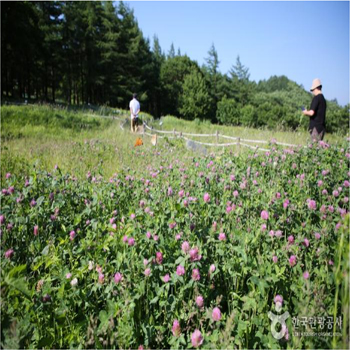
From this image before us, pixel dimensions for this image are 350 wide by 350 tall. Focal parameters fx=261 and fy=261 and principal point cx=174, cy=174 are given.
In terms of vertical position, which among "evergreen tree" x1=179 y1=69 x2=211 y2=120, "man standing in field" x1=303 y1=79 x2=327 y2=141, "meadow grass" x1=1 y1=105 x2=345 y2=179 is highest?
"evergreen tree" x1=179 y1=69 x2=211 y2=120

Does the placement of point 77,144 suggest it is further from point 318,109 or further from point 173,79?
point 173,79

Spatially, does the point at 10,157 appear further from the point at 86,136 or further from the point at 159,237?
the point at 86,136

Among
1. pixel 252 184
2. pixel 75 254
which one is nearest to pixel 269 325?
pixel 75 254

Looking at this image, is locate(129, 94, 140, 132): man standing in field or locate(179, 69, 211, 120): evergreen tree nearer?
locate(129, 94, 140, 132): man standing in field

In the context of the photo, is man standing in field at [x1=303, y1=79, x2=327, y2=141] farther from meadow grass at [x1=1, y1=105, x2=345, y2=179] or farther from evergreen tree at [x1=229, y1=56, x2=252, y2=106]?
evergreen tree at [x1=229, y1=56, x2=252, y2=106]

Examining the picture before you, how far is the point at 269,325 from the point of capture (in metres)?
1.55

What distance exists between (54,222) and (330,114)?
196 feet

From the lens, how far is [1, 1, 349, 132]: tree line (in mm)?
31797

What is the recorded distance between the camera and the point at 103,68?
42438 millimetres

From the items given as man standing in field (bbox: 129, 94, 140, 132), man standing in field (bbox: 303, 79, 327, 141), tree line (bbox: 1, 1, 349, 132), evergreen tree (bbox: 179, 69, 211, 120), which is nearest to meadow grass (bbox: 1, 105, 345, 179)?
man standing in field (bbox: 303, 79, 327, 141)

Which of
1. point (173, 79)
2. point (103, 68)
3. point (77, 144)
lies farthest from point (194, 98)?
point (77, 144)

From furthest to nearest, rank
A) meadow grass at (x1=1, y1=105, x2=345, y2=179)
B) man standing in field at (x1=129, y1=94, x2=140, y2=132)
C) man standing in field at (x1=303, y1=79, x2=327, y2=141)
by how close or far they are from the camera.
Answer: man standing in field at (x1=129, y1=94, x2=140, y2=132) < man standing in field at (x1=303, y1=79, x2=327, y2=141) < meadow grass at (x1=1, y1=105, x2=345, y2=179)

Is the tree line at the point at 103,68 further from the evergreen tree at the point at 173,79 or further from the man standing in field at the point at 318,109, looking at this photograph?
the man standing in field at the point at 318,109

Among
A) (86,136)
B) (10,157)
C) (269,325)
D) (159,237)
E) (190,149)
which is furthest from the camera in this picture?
(86,136)
